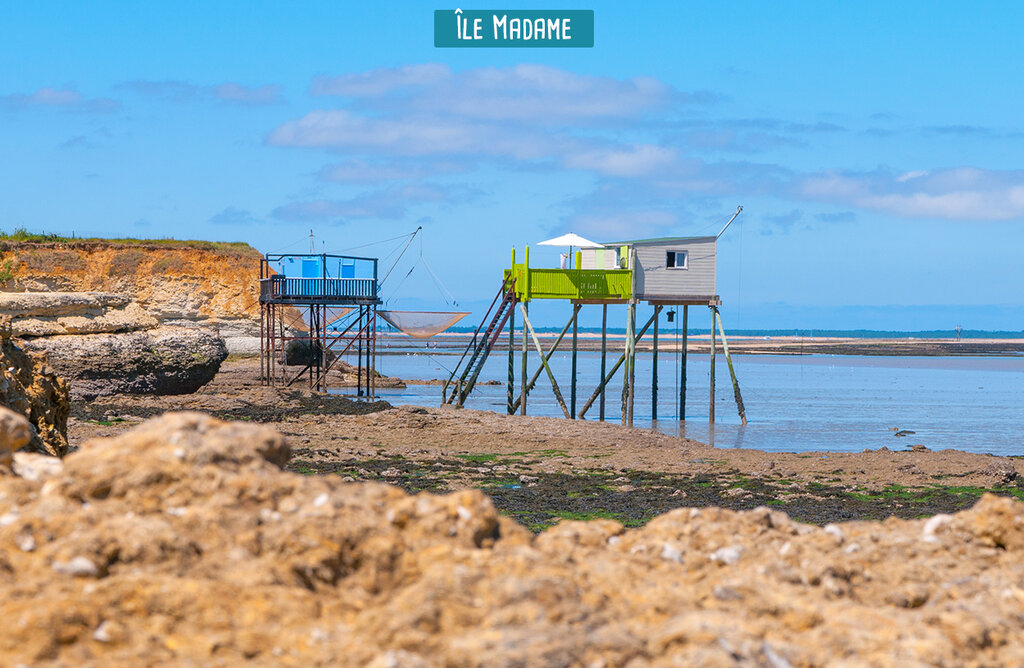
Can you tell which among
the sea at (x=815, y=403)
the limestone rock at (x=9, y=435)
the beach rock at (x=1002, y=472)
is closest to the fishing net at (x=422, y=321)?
the sea at (x=815, y=403)

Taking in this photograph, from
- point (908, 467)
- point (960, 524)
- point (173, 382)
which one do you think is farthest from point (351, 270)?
point (960, 524)

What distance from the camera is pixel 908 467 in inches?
683

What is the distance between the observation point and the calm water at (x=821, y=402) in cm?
2598

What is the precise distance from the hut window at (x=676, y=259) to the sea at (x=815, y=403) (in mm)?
4478

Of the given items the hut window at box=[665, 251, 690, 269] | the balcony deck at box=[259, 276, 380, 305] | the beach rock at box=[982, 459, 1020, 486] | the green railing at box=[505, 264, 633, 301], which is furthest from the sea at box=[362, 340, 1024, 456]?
the beach rock at box=[982, 459, 1020, 486]

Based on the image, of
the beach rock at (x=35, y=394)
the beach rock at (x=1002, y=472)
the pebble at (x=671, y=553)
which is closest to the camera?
the pebble at (x=671, y=553)

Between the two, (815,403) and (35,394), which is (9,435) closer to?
(35,394)

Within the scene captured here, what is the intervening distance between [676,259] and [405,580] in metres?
26.6

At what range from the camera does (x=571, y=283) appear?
97.1ft

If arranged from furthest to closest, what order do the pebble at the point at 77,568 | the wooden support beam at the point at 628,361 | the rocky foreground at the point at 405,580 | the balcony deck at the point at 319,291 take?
the balcony deck at the point at 319,291, the wooden support beam at the point at 628,361, the pebble at the point at 77,568, the rocky foreground at the point at 405,580

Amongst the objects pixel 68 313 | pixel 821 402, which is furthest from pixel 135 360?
pixel 821 402

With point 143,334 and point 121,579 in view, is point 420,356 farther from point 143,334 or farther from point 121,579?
point 121,579

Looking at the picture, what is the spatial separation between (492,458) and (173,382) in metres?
11.9

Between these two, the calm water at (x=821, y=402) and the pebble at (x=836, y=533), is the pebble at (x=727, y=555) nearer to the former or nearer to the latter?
the pebble at (x=836, y=533)
